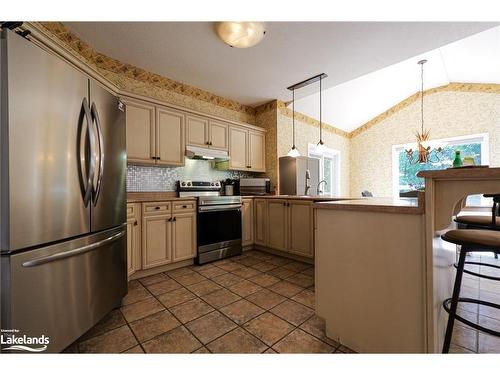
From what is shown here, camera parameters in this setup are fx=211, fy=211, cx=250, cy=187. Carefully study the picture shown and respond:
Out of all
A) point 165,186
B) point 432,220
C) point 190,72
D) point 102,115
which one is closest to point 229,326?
point 432,220

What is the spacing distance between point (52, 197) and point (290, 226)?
2493 mm

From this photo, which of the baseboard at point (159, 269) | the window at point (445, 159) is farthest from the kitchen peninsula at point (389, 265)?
the window at point (445, 159)

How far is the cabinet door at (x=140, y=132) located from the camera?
8.16 ft

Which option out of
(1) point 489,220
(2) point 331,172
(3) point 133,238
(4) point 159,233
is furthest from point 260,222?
(2) point 331,172

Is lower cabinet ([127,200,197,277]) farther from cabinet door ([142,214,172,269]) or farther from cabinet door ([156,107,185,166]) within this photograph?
cabinet door ([156,107,185,166])

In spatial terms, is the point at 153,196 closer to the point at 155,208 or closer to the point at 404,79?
the point at 155,208

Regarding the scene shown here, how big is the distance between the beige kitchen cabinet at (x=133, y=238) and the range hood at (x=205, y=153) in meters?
1.05

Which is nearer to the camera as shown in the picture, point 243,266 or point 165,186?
point 243,266

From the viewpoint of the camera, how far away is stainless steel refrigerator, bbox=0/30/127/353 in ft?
3.26

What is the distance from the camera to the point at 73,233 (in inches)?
49.7

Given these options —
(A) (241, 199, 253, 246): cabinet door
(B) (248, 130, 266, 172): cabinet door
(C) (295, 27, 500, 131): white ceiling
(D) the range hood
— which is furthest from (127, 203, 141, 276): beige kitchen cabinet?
(C) (295, 27, 500, 131): white ceiling

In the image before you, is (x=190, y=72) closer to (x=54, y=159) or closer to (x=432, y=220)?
(x=54, y=159)

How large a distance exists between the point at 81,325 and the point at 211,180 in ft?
8.31

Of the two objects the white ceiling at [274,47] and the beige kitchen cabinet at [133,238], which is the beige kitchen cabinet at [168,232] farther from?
the white ceiling at [274,47]
